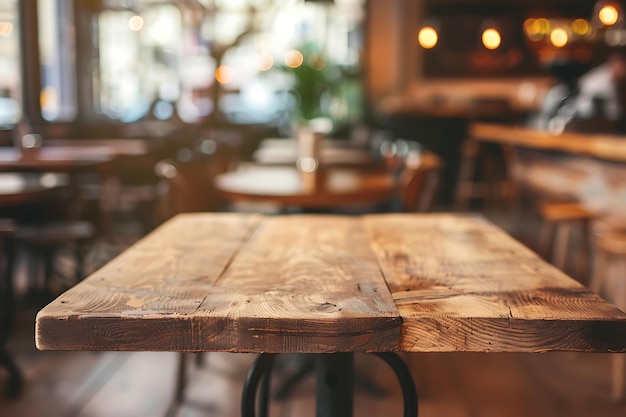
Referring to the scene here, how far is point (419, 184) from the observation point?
3.02 m

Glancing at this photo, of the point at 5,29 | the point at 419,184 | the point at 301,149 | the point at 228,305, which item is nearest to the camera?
the point at 228,305

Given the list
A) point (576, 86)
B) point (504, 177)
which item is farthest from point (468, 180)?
point (576, 86)

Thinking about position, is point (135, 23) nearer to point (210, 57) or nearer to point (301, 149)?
point (210, 57)

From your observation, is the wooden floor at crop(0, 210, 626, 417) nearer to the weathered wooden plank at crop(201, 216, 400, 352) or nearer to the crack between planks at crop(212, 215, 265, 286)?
the crack between planks at crop(212, 215, 265, 286)

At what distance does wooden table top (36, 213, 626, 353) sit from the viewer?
44.6 inches

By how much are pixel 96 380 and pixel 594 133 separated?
10.7 ft

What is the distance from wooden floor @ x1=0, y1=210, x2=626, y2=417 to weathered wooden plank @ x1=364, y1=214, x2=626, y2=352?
3.82ft

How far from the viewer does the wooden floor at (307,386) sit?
2592 millimetres

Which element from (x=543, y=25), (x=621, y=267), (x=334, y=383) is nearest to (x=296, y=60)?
(x=621, y=267)

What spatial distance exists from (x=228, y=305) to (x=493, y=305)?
1.49 feet

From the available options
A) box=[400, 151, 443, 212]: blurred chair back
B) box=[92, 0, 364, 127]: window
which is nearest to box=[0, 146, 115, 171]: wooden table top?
box=[400, 151, 443, 212]: blurred chair back

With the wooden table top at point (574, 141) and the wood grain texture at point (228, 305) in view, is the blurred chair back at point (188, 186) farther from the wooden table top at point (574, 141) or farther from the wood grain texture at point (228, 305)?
the wooden table top at point (574, 141)

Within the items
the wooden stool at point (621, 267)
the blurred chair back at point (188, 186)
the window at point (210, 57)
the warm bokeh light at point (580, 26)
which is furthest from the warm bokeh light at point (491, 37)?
the warm bokeh light at point (580, 26)

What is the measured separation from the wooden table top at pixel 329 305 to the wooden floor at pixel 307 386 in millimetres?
1140
